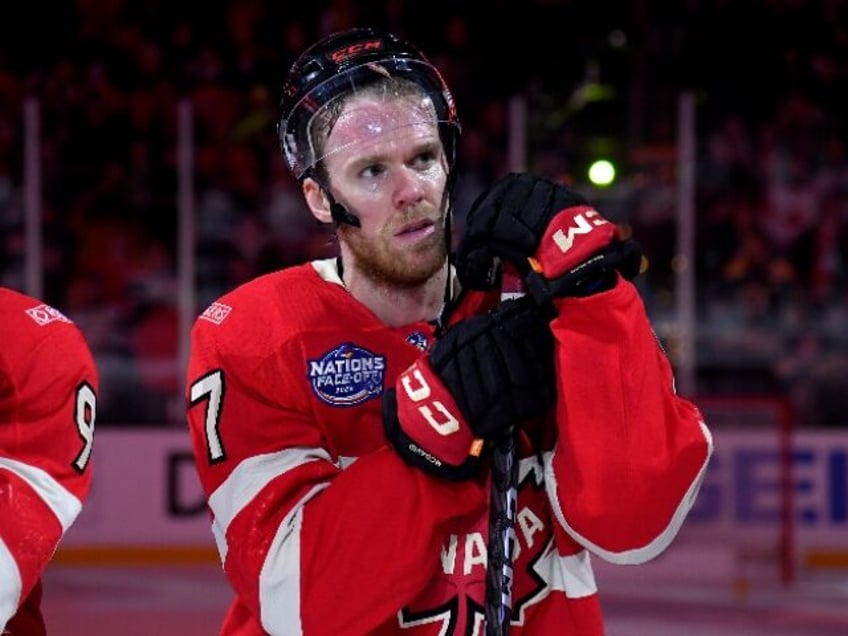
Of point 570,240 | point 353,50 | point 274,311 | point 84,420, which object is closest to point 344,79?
point 353,50

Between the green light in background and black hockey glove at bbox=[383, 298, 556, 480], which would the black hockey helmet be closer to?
black hockey glove at bbox=[383, 298, 556, 480]

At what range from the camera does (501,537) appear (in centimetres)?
158

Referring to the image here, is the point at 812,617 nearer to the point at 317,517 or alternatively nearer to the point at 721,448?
the point at 721,448

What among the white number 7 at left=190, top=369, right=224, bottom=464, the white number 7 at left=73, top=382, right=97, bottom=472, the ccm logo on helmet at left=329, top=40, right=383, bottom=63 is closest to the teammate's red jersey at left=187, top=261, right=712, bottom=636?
the white number 7 at left=190, top=369, right=224, bottom=464

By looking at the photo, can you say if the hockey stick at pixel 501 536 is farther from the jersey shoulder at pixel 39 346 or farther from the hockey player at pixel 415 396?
the jersey shoulder at pixel 39 346

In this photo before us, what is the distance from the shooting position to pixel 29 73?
7066 millimetres

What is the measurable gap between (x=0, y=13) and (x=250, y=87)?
1.39 m

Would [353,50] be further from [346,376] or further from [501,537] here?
[501,537]

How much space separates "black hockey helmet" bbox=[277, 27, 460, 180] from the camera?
1.73 metres

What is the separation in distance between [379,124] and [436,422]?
1.30ft

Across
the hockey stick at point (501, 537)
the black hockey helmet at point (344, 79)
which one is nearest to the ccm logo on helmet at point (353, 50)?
the black hockey helmet at point (344, 79)

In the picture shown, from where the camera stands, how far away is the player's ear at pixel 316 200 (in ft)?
5.94

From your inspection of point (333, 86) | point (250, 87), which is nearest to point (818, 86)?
point (250, 87)

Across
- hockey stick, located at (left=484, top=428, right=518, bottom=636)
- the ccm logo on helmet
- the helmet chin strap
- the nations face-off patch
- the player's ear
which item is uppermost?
the ccm logo on helmet
